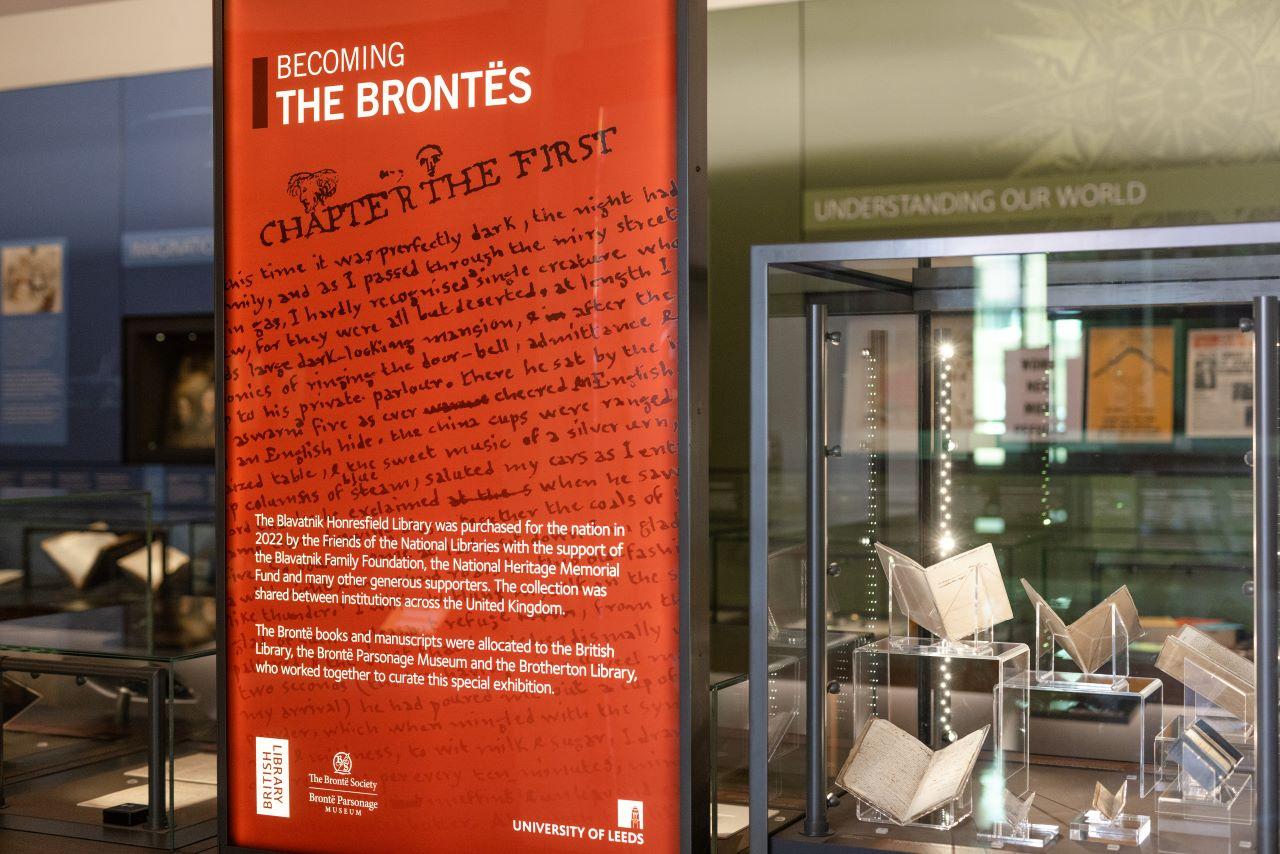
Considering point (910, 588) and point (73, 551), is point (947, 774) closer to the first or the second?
point (910, 588)

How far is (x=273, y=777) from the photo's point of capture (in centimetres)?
298

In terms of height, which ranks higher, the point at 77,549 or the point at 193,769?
the point at 77,549

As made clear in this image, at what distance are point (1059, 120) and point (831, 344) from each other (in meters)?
2.38

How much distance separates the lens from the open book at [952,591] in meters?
2.49

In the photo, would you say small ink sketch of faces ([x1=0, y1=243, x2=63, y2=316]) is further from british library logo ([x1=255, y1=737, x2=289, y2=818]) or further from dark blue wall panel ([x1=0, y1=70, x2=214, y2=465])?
british library logo ([x1=255, y1=737, x2=289, y2=818])

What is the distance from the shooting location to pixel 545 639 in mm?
2680

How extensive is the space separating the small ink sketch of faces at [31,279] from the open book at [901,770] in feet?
16.3

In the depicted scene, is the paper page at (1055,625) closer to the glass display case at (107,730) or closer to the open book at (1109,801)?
the open book at (1109,801)

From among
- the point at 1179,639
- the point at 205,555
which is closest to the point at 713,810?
the point at 1179,639

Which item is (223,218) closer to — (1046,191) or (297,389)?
(297,389)

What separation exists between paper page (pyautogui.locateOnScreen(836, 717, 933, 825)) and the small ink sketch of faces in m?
4.96

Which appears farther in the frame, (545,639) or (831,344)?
(545,639)

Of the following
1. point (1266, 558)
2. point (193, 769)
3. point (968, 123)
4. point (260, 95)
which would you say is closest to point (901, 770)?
point (1266, 558)

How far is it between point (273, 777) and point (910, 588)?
1449 millimetres
